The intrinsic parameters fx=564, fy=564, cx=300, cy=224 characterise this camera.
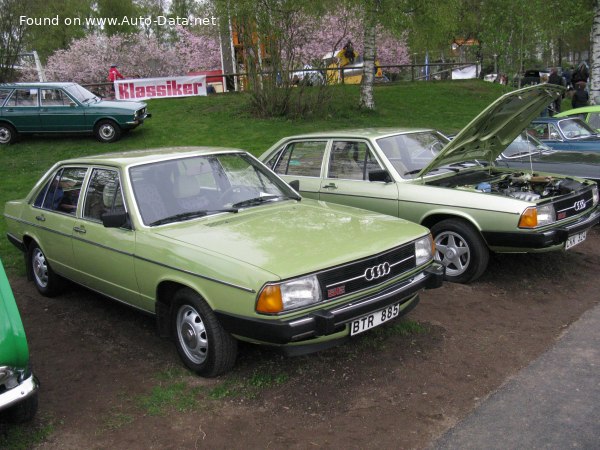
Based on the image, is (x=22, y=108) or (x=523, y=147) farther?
(x=22, y=108)

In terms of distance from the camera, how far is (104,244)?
455 cm

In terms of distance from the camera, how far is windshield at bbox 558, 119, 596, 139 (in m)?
9.78

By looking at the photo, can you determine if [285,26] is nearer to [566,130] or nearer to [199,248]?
[566,130]

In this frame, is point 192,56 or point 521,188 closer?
point 521,188

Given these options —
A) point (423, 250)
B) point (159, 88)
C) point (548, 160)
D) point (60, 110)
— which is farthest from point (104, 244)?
point (159, 88)

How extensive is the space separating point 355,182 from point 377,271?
2.67 meters

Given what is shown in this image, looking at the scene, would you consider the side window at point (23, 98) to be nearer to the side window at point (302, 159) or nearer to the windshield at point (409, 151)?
the side window at point (302, 159)

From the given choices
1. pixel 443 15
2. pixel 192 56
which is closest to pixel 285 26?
pixel 443 15

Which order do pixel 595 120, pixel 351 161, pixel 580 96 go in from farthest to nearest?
pixel 580 96, pixel 595 120, pixel 351 161

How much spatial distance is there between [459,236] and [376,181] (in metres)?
1.09

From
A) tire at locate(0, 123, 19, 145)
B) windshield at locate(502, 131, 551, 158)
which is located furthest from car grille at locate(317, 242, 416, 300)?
tire at locate(0, 123, 19, 145)

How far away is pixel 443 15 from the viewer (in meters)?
16.2

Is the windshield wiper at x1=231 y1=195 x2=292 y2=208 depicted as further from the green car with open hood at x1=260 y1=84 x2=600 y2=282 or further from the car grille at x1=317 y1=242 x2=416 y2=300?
the car grille at x1=317 y1=242 x2=416 y2=300

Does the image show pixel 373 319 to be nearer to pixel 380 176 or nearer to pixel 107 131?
pixel 380 176
